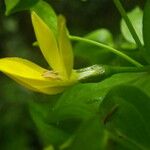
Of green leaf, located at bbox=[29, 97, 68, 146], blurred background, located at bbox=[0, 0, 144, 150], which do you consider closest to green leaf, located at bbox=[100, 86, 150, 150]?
green leaf, located at bbox=[29, 97, 68, 146]

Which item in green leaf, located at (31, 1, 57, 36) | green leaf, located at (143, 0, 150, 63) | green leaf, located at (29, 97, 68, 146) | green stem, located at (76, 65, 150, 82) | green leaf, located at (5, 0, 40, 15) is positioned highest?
green leaf, located at (5, 0, 40, 15)

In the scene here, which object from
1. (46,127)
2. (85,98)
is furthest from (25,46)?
(85,98)

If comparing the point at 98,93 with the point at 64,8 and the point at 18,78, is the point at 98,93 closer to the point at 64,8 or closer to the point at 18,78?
the point at 18,78

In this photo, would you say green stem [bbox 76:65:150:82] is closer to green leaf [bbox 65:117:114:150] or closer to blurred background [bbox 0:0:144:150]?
green leaf [bbox 65:117:114:150]

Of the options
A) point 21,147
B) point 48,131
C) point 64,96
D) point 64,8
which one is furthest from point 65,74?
point 64,8

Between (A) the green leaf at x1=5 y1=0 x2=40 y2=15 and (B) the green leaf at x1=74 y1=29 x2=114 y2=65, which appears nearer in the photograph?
(A) the green leaf at x1=5 y1=0 x2=40 y2=15

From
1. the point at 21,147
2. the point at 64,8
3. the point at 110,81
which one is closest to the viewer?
the point at 110,81
